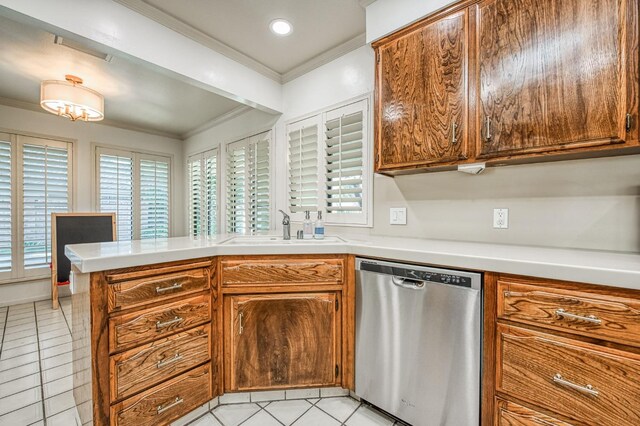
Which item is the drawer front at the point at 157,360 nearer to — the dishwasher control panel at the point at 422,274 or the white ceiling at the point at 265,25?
the dishwasher control panel at the point at 422,274

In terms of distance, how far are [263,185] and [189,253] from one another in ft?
5.81

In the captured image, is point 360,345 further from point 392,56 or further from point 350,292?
point 392,56

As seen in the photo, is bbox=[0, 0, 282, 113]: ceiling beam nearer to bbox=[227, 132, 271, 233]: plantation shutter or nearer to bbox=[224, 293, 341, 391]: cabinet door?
bbox=[227, 132, 271, 233]: plantation shutter

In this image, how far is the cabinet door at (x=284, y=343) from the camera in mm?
1611

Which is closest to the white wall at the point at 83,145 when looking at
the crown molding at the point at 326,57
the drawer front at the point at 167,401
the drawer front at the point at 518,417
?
the crown molding at the point at 326,57

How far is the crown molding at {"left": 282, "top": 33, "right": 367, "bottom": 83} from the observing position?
222 centimetres

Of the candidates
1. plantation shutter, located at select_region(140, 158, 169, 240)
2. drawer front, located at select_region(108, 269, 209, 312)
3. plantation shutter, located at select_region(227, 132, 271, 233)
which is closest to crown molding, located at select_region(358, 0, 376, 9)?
plantation shutter, located at select_region(227, 132, 271, 233)

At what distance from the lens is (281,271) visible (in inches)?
63.2

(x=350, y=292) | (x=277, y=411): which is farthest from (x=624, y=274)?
(x=277, y=411)

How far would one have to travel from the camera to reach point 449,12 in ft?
5.03

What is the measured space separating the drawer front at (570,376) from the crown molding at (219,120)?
10.7 ft

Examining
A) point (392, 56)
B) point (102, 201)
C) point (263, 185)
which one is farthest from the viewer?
point (102, 201)

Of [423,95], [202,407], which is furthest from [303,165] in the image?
[202,407]

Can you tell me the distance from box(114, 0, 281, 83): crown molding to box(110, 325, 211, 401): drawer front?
204 cm
